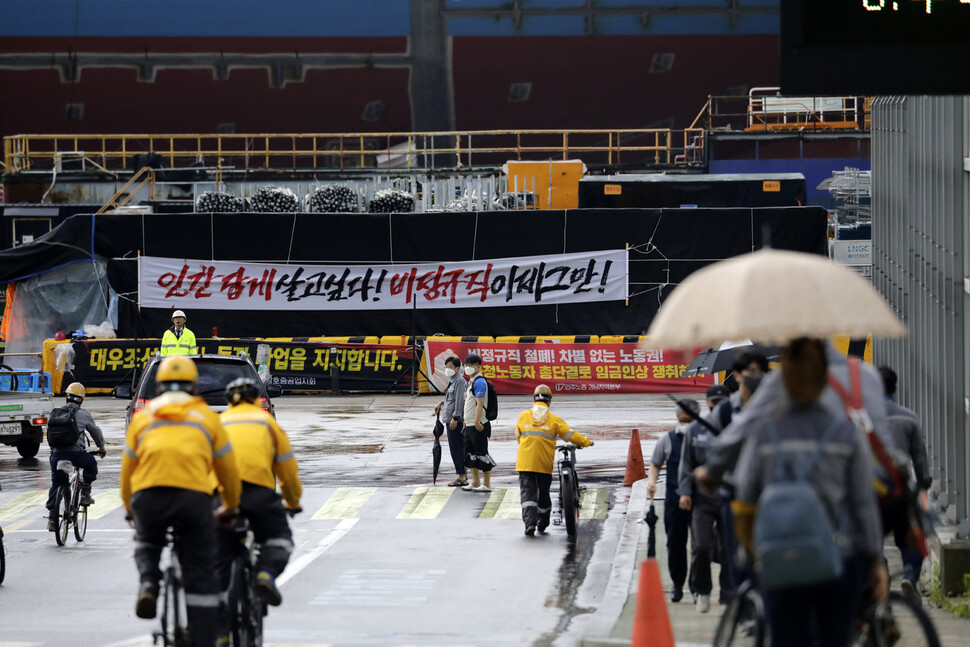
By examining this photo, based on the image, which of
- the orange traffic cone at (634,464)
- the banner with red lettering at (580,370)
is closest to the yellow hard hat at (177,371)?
the orange traffic cone at (634,464)

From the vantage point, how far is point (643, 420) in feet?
90.9

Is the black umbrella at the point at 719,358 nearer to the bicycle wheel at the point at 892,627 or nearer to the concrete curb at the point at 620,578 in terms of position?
the concrete curb at the point at 620,578

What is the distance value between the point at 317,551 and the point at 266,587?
606 cm

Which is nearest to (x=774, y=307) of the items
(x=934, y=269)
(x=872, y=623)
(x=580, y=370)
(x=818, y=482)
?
(x=818, y=482)

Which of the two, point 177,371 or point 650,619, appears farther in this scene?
point 650,619

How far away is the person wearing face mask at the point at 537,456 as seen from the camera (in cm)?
1532

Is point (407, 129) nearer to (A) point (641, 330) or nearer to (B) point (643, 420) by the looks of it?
(A) point (641, 330)

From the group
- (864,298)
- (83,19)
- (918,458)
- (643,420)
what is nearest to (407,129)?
(83,19)

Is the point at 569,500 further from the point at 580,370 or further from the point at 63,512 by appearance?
the point at 580,370

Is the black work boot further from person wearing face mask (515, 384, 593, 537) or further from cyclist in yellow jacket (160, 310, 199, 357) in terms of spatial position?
cyclist in yellow jacket (160, 310, 199, 357)

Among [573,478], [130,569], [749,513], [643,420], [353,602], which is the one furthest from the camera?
[643,420]

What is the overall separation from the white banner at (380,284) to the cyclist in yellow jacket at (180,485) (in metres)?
28.7

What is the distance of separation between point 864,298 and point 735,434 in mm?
800

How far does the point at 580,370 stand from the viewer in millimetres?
33781
